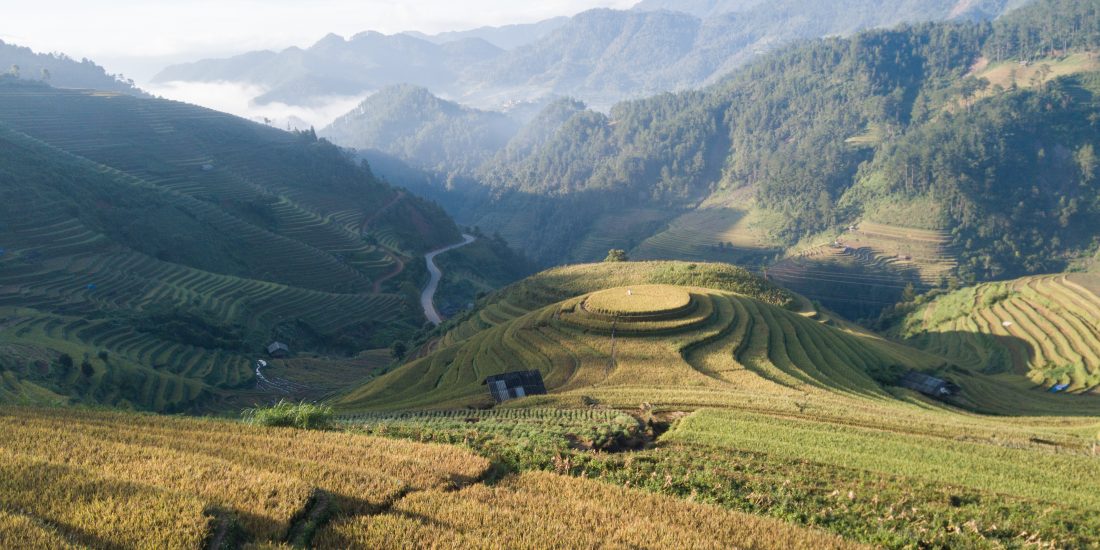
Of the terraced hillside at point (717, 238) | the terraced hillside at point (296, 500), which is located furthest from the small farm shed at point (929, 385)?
the terraced hillside at point (717, 238)

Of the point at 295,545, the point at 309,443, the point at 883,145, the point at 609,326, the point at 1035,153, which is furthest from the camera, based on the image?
the point at 883,145

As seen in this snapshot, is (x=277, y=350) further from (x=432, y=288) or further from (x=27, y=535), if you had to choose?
Answer: (x=27, y=535)

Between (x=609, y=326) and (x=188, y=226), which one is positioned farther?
(x=188, y=226)

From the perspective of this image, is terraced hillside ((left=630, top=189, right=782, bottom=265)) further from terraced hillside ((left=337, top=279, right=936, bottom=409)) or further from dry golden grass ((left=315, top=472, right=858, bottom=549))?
dry golden grass ((left=315, top=472, right=858, bottom=549))

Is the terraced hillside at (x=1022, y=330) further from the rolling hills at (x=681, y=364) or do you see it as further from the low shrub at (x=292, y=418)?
the low shrub at (x=292, y=418)

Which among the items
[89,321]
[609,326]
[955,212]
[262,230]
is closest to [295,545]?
[609,326]

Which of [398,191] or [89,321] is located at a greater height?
[398,191]

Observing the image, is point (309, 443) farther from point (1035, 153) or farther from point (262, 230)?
point (1035, 153)
